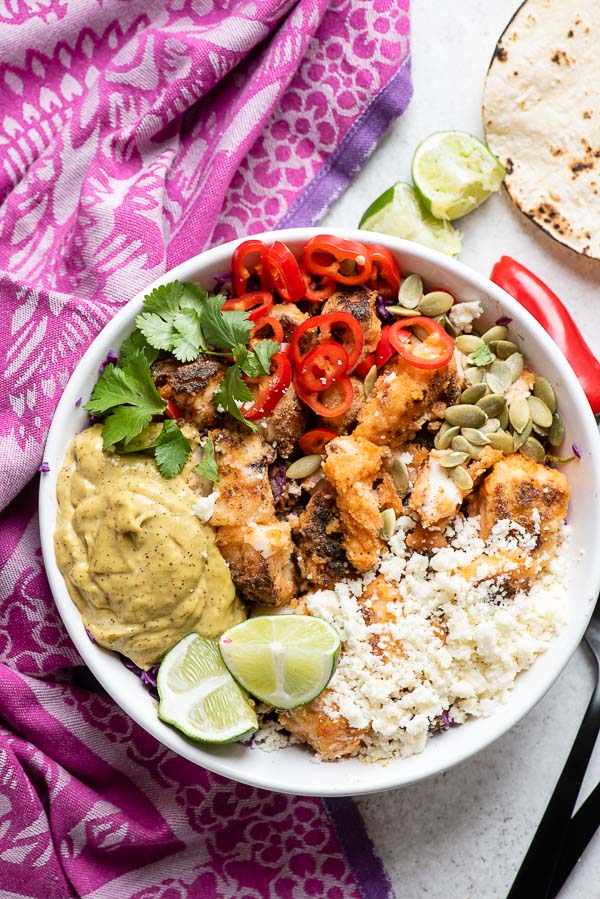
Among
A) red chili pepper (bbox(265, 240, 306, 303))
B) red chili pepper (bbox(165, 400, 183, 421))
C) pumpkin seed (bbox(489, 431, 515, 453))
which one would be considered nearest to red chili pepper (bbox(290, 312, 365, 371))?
red chili pepper (bbox(265, 240, 306, 303))

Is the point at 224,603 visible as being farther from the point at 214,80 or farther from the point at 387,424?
the point at 214,80

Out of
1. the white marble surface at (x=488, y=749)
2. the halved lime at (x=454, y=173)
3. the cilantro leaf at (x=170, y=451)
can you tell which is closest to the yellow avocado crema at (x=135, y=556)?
the cilantro leaf at (x=170, y=451)

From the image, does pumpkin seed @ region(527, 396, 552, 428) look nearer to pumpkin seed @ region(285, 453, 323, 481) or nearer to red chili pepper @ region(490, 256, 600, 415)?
red chili pepper @ region(490, 256, 600, 415)

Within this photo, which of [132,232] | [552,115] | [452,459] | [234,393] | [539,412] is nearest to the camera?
[234,393]

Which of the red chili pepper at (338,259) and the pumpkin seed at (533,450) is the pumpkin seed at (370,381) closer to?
the red chili pepper at (338,259)

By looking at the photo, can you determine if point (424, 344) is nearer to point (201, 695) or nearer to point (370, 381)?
point (370, 381)

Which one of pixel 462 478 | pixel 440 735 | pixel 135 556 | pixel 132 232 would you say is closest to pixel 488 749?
pixel 440 735

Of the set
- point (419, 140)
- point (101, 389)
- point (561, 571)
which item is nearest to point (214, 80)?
point (419, 140)

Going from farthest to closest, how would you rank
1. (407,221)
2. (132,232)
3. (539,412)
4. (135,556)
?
(407,221) → (132,232) → (539,412) → (135,556)
